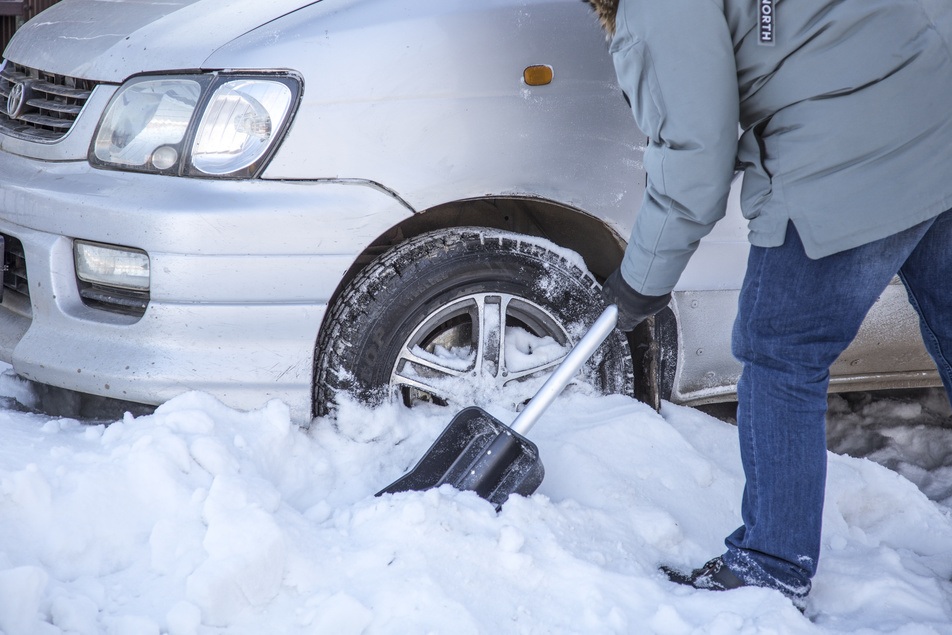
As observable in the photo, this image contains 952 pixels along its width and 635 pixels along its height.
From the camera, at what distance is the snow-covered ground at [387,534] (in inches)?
68.7

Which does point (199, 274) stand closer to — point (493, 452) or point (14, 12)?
point (493, 452)

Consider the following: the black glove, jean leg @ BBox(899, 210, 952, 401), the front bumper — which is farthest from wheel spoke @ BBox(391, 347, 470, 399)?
jean leg @ BBox(899, 210, 952, 401)

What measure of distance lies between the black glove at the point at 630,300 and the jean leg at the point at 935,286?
51 centimetres

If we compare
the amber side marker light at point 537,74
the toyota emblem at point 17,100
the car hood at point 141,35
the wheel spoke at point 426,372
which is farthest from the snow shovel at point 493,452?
the toyota emblem at point 17,100

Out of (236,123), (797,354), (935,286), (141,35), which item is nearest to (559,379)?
(797,354)

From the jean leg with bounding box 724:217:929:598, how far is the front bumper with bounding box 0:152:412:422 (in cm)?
91

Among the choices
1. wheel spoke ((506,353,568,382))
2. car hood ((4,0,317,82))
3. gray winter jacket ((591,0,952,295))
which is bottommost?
wheel spoke ((506,353,568,382))

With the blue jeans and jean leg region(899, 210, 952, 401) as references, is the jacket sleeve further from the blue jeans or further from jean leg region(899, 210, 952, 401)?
jean leg region(899, 210, 952, 401)

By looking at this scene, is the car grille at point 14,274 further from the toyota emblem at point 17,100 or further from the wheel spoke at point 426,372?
the wheel spoke at point 426,372

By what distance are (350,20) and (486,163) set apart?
0.47 metres

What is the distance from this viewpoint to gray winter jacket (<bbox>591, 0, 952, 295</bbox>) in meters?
1.55

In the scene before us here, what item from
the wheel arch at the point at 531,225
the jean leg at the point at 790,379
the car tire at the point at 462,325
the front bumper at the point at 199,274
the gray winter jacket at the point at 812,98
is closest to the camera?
the gray winter jacket at the point at 812,98

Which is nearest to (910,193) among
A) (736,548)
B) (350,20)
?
(736,548)

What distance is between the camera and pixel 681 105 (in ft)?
5.27
